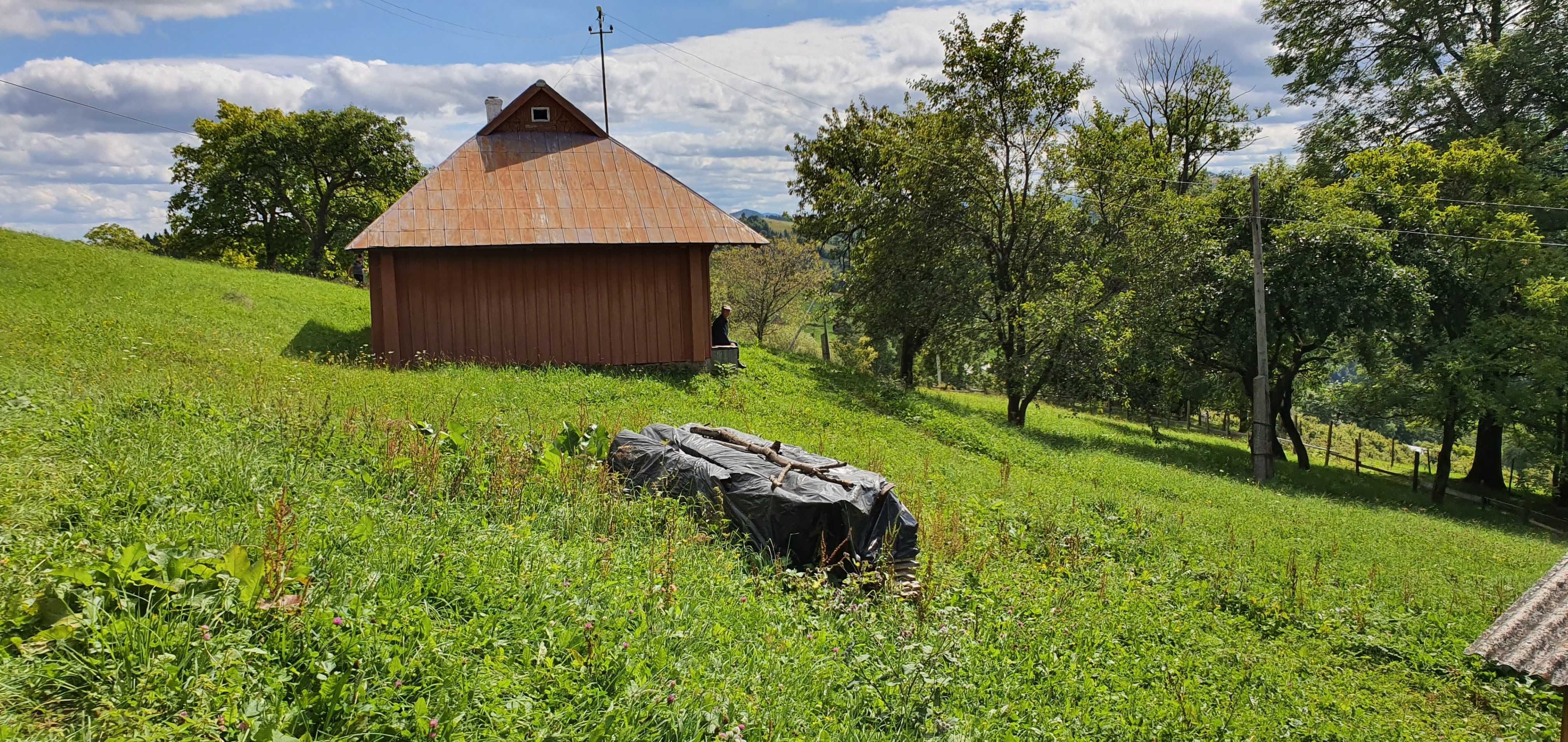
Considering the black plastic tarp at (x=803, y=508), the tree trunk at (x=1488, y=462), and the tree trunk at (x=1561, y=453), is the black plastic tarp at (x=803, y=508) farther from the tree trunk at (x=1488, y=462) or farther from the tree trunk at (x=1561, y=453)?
the tree trunk at (x=1488, y=462)

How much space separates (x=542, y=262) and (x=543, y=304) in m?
0.83

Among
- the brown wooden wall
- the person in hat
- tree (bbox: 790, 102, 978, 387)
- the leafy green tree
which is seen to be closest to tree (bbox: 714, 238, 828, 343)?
tree (bbox: 790, 102, 978, 387)

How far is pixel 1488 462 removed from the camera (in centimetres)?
2377

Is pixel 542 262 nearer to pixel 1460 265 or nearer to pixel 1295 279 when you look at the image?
pixel 1295 279

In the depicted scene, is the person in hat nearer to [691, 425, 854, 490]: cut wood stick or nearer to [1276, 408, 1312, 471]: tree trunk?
[691, 425, 854, 490]: cut wood stick

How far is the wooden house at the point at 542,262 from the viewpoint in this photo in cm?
1490

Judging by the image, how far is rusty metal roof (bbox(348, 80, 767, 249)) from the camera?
14.8m

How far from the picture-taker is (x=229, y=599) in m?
3.12

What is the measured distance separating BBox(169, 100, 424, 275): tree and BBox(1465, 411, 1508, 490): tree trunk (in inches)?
1704

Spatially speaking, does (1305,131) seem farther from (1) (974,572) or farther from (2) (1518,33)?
(1) (974,572)

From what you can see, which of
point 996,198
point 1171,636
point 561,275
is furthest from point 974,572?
point 996,198

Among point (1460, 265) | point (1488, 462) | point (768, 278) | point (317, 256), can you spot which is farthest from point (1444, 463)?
point (317, 256)

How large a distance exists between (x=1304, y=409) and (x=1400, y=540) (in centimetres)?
4706

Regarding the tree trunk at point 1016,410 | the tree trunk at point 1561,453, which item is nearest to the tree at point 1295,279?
the tree trunk at point 1561,453
